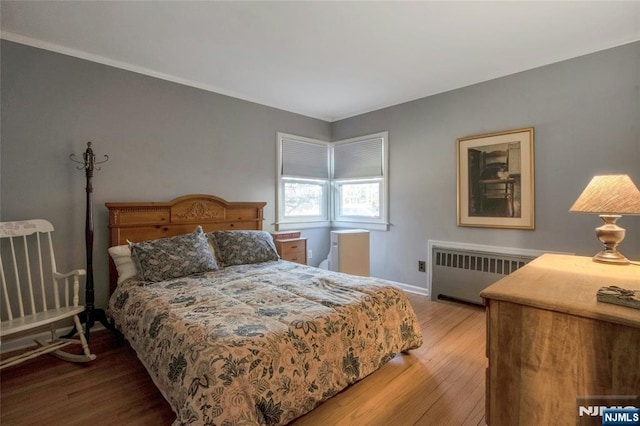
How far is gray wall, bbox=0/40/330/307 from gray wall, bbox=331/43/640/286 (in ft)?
6.92

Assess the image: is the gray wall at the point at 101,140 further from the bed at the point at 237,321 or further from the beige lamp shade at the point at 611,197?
the beige lamp shade at the point at 611,197

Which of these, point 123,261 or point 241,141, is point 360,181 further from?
point 123,261

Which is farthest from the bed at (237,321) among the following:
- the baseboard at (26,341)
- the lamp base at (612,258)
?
the lamp base at (612,258)

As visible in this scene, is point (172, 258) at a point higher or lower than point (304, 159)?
lower

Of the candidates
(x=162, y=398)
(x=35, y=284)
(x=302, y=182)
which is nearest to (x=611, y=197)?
(x=162, y=398)

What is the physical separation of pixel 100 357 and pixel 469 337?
298 cm

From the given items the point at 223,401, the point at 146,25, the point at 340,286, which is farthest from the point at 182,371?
the point at 146,25

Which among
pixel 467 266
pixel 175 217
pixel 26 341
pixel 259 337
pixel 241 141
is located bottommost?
pixel 26 341

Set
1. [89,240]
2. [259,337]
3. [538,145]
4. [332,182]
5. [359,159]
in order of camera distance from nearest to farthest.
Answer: [259,337] → [89,240] → [538,145] → [359,159] → [332,182]

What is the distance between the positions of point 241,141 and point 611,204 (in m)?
3.43

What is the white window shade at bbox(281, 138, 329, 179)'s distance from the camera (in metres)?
4.22

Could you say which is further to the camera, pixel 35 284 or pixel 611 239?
pixel 35 284

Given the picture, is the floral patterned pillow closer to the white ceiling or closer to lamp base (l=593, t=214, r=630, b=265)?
the white ceiling

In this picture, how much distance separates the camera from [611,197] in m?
1.63
